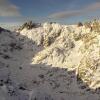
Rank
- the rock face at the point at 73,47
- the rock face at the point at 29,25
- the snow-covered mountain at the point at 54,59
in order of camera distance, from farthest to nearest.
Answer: the rock face at the point at 29,25
the rock face at the point at 73,47
the snow-covered mountain at the point at 54,59

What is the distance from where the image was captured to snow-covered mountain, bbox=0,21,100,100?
291ft

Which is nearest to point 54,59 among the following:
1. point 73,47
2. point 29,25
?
point 73,47

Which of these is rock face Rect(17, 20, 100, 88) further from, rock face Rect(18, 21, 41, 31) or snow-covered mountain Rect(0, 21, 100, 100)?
rock face Rect(18, 21, 41, 31)

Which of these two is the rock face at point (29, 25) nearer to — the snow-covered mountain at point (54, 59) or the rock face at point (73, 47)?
the snow-covered mountain at point (54, 59)

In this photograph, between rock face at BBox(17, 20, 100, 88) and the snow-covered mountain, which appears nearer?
the snow-covered mountain

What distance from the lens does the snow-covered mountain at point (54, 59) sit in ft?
291

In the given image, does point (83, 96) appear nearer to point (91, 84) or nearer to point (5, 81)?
point (91, 84)

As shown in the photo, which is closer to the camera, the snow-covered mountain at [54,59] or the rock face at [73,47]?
the snow-covered mountain at [54,59]

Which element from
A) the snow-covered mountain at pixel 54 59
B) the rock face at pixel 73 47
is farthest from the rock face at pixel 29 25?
the rock face at pixel 73 47

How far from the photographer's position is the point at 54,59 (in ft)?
324

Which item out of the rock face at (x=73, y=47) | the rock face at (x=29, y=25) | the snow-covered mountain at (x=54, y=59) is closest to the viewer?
the snow-covered mountain at (x=54, y=59)

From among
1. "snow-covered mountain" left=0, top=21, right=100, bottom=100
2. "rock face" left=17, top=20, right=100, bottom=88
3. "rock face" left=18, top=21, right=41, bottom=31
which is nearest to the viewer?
"snow-covered mountain" left=0, top=21, right=100, bottom=100

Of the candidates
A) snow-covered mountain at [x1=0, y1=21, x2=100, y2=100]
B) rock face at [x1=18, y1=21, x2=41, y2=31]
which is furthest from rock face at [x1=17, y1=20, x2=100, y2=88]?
rock face at [x1=18, y1=21, x2=41, y2=31]

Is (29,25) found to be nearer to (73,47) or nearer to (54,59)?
(54,59)
